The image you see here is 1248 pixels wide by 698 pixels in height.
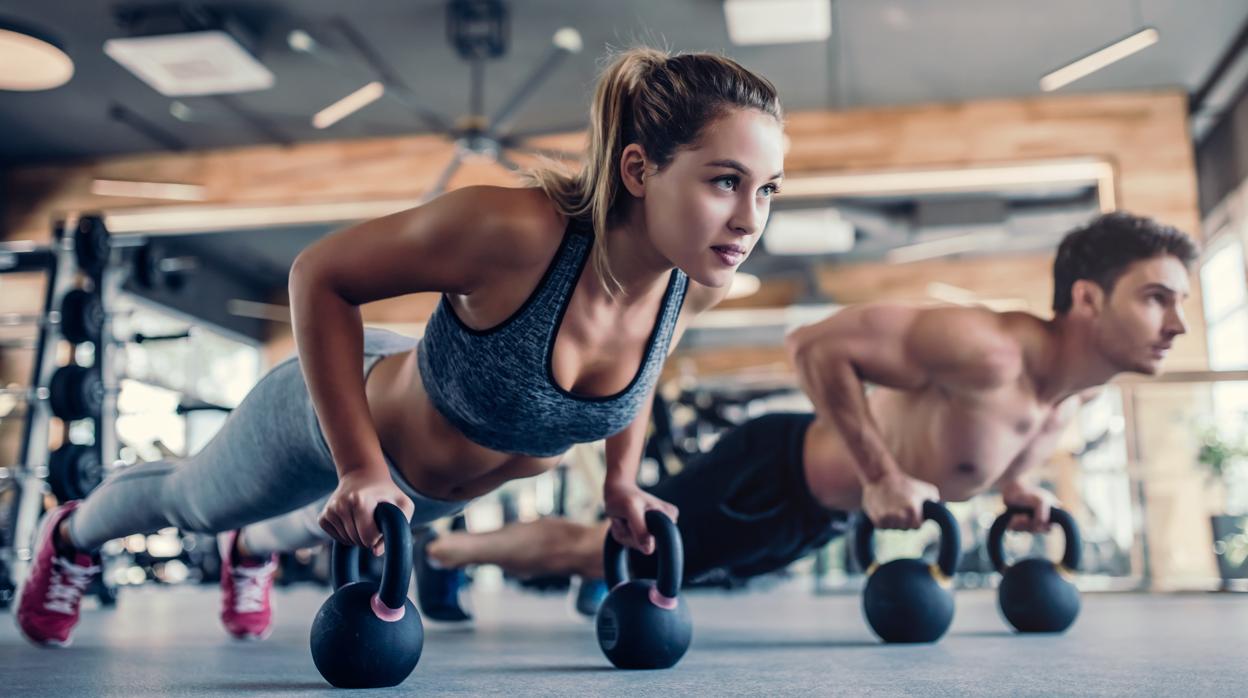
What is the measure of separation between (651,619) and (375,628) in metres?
0.38

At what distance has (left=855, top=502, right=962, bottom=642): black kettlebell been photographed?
67.6 inches

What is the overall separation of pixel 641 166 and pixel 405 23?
4095 millimetres

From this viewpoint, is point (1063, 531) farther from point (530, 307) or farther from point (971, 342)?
point (530, 307)

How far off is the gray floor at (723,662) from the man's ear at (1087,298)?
1.96 feet

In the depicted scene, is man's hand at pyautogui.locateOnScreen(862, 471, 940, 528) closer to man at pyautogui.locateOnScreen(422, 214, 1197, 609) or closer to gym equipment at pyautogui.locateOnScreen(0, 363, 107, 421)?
man at pyautogui.locateOnScreen(422, 214, 1197, 609)

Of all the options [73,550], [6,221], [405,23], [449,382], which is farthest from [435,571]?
[6,221]

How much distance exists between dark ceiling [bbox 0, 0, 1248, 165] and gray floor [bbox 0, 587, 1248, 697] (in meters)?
3.17

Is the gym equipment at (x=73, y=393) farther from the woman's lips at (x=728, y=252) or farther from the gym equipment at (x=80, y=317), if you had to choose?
the woman's lips at (x=728, y=252)

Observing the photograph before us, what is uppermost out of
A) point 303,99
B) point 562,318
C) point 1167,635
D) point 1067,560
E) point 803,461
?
point 303,99

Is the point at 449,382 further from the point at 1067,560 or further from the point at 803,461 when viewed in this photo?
the point at 1067,560

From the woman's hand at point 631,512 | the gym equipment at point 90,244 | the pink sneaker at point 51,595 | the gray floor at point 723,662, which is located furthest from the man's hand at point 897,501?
the gym equipment at point 90,244

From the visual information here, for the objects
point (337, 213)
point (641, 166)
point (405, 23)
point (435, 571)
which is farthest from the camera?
point (337, 213)

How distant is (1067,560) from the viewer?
2068 mm

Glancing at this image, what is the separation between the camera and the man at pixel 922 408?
1.96m
